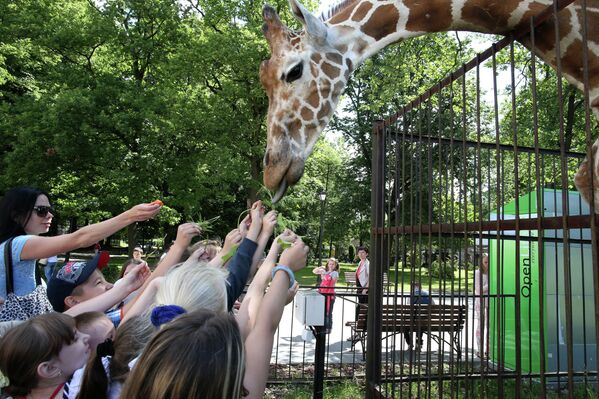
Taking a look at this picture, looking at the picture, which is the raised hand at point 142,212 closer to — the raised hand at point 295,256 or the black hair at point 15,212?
the black hair at point 15,212

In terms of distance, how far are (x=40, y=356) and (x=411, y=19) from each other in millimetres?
2610

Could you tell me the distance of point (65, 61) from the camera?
19203 mm

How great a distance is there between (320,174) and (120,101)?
54.8 ft

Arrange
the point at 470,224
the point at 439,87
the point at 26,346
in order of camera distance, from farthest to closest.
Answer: the point at 439,87, the point at 470,224, the point at 26,346

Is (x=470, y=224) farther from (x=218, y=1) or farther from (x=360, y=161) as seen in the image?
(x=360, y=161)

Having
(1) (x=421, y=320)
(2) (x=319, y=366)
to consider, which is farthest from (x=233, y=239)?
(1) (x=421, y=320)

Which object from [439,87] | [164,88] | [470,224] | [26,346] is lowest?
[26,346]

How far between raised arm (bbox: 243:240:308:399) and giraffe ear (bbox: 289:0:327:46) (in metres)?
1.55

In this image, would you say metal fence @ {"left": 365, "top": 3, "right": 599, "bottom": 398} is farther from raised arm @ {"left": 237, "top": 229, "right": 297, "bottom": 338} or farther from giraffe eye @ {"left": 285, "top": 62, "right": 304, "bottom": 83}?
raised arm @ {"left": 237, "top": 229, "right": 297, "bottom": 338}

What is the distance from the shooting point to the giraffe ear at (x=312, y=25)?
2877mm

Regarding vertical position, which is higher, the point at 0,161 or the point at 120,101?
the point at 120,101

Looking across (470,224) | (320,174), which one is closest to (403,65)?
(470,224)

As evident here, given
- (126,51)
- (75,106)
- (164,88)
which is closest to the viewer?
(75,106)

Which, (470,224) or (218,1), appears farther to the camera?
(218,1)
